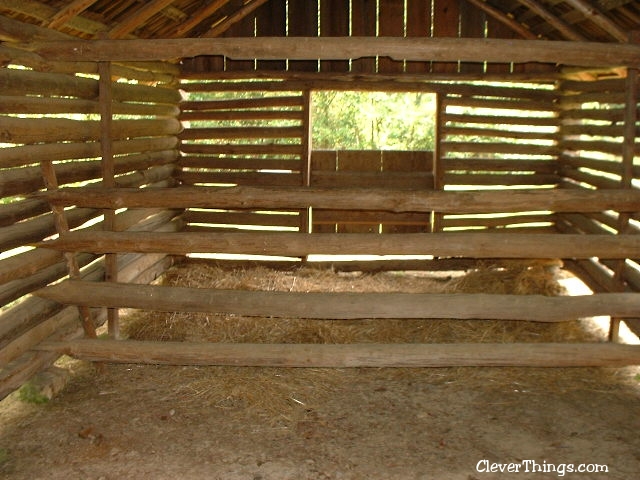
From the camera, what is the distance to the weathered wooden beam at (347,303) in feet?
19.4

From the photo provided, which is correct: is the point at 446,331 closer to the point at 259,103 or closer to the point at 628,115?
the point at 628,115

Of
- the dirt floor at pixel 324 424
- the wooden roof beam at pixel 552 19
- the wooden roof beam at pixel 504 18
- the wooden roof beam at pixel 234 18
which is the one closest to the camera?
the dirt floor at pixel 324 424

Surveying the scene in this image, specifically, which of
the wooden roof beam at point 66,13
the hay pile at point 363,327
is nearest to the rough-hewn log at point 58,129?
the wooden roof beam at point 66,13

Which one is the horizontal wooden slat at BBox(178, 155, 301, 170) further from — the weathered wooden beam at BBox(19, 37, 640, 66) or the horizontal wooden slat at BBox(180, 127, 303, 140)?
the weathered wooden beam at BBox(19, 37, 640, 66)

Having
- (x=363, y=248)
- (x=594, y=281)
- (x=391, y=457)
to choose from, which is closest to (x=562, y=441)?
(x=391, y=457)

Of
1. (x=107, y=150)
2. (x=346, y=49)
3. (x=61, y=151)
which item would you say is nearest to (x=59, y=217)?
(x=61, y=151)

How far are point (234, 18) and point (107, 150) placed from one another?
429cm

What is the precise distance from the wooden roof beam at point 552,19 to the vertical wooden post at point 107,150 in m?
5.77

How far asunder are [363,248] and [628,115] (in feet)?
11.3

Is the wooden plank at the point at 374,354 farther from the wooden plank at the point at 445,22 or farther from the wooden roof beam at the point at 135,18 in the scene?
the wooden plank at the point at 445,22

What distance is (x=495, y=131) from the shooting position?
11.0 m

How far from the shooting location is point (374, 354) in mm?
5930

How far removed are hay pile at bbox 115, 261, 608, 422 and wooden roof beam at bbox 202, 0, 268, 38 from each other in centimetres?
369

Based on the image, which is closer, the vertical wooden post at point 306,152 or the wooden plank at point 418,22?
the wooden plank at point 418,22
